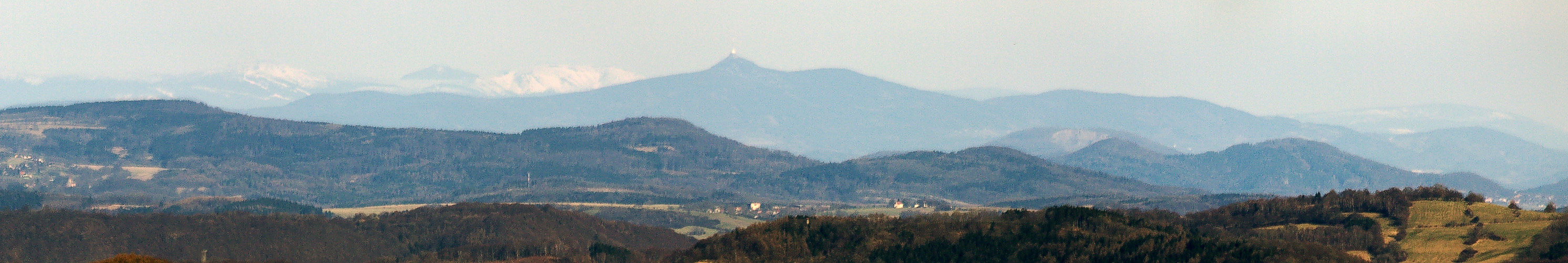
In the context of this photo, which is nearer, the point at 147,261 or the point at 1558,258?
the point at 147,261

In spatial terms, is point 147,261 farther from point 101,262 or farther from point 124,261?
point 101,262

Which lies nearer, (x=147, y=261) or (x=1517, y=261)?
(x=147, y=261)

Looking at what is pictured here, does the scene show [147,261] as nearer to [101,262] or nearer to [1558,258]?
[101,262]

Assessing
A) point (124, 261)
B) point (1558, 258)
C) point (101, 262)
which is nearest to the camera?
point (124, 261)

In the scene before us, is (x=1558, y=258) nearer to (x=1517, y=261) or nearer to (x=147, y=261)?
(x=1517, y=261)

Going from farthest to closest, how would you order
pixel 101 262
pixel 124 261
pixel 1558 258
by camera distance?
pixel 1558 258 < pixel 101 262 < pixel 124 261

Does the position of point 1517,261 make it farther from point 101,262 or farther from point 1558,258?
point 101,262

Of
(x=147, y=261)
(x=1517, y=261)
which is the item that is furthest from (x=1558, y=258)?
(x=147, y=261)

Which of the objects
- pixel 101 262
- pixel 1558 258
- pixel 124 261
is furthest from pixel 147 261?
pixel 1558 258
